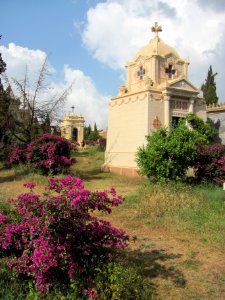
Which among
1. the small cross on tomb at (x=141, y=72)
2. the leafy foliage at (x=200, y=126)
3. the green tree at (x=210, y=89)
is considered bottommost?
the leafy foliage at (x=200, y=126)

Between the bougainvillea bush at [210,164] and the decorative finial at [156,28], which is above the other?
the decorative finial at [156,28]

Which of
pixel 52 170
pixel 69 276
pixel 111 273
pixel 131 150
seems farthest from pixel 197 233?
pixel 131 150

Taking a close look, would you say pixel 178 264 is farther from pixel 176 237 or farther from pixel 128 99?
pixel 128 99

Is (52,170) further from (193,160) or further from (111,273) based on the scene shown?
(111,273)

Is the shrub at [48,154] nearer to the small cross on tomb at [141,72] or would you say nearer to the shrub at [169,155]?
the shrub at [169,155]

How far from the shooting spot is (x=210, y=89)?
29.1 metres

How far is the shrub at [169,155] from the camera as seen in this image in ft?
32.9

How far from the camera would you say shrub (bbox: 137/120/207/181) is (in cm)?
1003

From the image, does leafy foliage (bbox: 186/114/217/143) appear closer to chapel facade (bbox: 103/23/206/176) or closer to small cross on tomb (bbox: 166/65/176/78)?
chapel facade (bbox: 103/23/206/176)

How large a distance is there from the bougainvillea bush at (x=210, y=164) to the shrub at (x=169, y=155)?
27.8 inches

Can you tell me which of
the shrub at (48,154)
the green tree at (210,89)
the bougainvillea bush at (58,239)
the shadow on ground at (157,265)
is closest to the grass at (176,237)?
the shadow on ground at (157,265)

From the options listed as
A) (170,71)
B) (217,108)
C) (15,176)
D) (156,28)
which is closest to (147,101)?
(170,71)

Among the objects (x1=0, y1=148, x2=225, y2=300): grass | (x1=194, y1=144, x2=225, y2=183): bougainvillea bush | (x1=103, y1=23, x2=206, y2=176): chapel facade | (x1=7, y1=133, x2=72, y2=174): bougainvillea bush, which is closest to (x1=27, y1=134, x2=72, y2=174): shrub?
(x1=7, y1=133, x2=72, y2=174): bougainvillea bush

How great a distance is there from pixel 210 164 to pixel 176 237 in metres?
5.56
